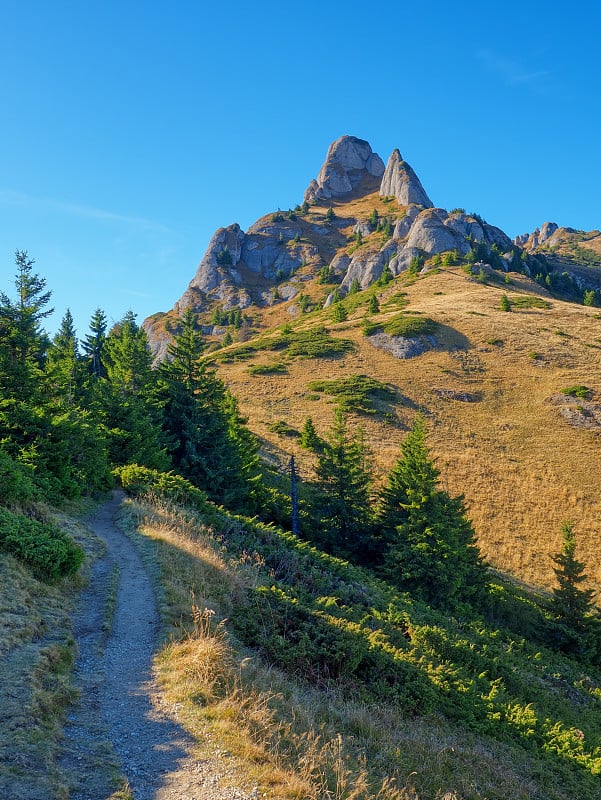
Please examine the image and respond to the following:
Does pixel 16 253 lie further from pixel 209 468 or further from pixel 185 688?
pixel 185 688

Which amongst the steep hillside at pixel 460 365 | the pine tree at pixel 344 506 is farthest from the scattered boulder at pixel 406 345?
the pine tree at pixel 344 506

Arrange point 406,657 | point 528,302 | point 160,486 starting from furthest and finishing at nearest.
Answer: point 528,302
point 160,486
point 406,657

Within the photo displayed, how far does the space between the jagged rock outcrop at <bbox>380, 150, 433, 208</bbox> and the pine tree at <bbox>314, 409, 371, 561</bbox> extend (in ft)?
497

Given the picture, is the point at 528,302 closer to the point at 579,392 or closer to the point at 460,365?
the point at 460,365

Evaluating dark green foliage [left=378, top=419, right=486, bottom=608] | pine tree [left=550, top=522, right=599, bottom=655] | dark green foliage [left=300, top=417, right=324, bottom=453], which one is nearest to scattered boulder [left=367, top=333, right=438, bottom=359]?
dark green foliage [left=300, top=417, right=324, bottom=453]

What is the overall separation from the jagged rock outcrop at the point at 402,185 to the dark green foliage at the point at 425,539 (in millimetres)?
152306

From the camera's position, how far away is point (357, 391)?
5844 centimetres

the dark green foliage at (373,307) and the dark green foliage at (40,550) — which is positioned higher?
the dark green foliage at (373,307)

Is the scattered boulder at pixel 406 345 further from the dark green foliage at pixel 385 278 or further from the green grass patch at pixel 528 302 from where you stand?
→ the dark green foliage at pixel 385 278

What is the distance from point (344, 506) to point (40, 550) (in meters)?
18.1

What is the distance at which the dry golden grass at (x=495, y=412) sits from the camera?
3684cm

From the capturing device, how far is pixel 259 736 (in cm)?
582

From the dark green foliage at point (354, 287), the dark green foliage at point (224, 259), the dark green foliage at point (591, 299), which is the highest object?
the dark green foliage at point (224, 259)

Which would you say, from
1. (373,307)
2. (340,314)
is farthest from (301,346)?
(373,307)
